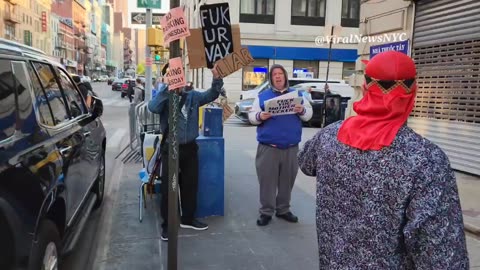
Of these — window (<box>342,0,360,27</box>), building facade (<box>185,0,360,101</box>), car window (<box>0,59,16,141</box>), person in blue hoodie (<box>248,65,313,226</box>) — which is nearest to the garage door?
person in blue hoodie (<box>248,65,313,226</box>)

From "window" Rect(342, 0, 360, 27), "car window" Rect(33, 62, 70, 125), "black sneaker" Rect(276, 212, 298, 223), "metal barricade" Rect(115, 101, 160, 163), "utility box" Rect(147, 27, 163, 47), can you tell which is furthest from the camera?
"window" Rect(342, 0, 360, 27)

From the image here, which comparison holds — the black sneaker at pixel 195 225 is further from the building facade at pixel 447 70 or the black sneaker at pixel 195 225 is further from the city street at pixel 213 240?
the building facade at pixel 447 70

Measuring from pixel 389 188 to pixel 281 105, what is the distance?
336 centimetres

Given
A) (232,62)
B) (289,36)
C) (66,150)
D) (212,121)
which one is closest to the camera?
(66,150)

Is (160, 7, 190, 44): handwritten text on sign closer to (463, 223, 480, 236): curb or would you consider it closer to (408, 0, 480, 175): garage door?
(463, 223, 480, 236): curb

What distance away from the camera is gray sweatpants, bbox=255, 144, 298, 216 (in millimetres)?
5125

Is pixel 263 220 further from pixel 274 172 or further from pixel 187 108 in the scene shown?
pixel 187 108

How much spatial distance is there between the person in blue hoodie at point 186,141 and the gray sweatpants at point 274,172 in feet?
2.38

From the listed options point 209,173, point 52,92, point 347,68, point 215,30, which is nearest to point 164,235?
point 209,173

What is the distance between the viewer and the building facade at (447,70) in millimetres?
7734

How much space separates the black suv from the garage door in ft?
20.2

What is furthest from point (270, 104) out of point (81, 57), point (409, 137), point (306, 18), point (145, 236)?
point (81, 57)

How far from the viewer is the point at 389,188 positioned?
5.40 feet

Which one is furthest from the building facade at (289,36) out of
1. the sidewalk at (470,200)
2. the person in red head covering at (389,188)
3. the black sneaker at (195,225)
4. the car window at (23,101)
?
the person in red head covering at (389,188)
